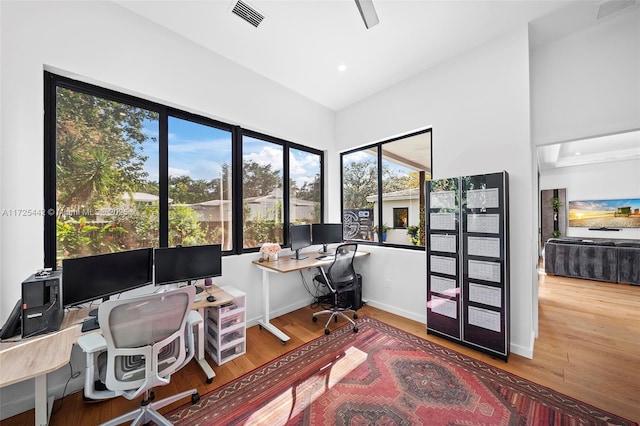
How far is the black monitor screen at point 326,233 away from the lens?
12.4ft

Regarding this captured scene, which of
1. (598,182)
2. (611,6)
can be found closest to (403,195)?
(611,6)

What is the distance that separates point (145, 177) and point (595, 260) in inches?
312

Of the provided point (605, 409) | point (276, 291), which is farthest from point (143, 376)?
point (605, 409)

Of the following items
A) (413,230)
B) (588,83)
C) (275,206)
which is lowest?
(413,230)

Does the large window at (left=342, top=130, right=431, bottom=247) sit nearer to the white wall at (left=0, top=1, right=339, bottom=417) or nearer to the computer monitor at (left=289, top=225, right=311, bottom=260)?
the computer monitor at (left=289, top=225, right=311, bottom=260)

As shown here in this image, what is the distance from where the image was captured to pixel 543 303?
12.4 feet

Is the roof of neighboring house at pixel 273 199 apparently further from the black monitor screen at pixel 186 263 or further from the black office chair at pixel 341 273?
the black office chair at pixel 341 273

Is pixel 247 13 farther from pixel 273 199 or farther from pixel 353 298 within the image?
pixel 353 298

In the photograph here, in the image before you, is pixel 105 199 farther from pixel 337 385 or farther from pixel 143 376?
pixel 337 385

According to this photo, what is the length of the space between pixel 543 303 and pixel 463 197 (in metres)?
2.87

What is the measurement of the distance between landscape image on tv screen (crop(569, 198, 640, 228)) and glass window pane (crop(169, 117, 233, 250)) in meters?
8.86

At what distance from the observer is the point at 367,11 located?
1990mm

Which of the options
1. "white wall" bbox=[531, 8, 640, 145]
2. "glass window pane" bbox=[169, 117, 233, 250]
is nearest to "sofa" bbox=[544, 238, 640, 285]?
"white wall" bbox=[531, 8, 640, 145]

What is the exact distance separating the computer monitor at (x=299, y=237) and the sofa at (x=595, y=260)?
18.7ft
